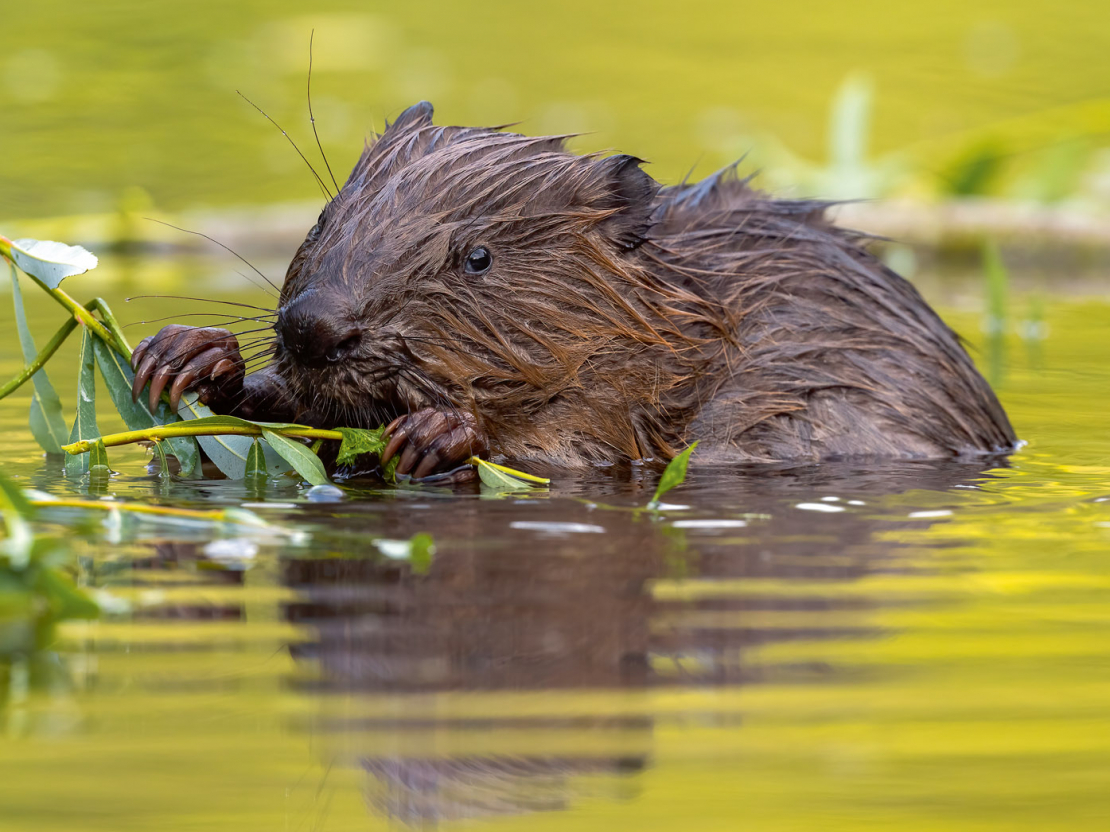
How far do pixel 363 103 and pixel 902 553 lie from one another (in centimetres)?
1001

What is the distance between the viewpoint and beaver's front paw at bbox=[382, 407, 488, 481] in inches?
132

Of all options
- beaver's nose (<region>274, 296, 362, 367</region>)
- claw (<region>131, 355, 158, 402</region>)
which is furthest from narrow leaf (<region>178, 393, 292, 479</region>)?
beaver's nose (<region>274, 296, 362, 367</region>)

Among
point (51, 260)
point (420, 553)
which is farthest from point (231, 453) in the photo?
point (420, 553)

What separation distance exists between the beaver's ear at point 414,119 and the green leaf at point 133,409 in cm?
93

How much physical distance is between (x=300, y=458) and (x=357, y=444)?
148 millimetres

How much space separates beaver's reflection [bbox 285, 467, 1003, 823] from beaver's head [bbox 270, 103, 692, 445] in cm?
47

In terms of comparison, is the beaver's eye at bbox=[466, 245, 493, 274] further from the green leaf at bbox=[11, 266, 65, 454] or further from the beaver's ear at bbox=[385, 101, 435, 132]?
the green leaf at bbox=[11, 266, 65, 454]

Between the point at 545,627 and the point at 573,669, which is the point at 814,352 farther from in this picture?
the point at 573,669

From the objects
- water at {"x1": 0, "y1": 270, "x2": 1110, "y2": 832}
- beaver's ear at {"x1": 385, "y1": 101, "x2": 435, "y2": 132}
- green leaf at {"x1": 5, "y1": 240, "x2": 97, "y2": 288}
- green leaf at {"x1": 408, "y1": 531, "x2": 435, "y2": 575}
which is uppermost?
beaver's ear at {"x1": 385, "y1": 101, "x2": 435, "y2": 132}

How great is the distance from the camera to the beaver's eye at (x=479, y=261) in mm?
3631

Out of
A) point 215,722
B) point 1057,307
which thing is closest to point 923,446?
point 215,722

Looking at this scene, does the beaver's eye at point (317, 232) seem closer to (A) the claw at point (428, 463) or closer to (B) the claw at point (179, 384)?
(B) the claw at point (179, 384)

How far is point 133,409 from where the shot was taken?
3.51 metres

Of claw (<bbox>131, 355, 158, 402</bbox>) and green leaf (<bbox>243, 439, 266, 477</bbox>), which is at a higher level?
claw (<bbox>131, 355, 158, 402</bbox>)
